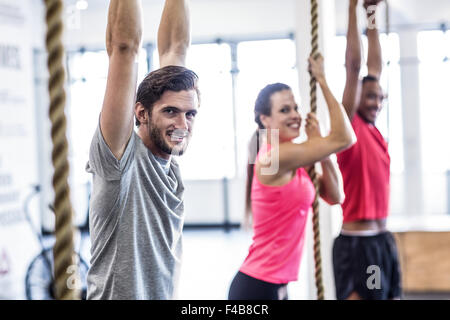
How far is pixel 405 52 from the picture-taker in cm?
313

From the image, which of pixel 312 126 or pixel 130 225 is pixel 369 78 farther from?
pixel 130 225

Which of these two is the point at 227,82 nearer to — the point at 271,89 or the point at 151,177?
the point at 271,89

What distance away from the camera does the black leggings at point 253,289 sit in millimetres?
935

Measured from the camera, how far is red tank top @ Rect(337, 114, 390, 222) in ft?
3.53

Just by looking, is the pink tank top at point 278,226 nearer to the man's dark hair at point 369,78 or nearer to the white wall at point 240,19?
the man's dark hair at point 369,78

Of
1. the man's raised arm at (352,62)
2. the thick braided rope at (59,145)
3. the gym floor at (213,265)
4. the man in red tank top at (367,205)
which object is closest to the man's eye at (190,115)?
the thick braided rope at (59,145)

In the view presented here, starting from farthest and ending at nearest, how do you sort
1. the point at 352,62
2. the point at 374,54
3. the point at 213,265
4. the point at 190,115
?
the point at 213,265 → the point at 374,54 → the point at 352,62 → the point at 190,115

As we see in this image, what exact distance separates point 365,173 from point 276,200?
270 millimetres

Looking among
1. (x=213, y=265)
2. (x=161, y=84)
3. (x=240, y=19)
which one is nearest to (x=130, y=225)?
(x=161, y=84)

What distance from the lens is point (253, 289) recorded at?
95 centimetres

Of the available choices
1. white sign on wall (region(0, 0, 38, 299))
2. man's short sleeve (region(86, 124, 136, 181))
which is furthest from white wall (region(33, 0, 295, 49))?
man's short sleeve (region(86, 124, 136, 181))

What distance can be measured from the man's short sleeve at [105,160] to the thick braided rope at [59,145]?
0.20m

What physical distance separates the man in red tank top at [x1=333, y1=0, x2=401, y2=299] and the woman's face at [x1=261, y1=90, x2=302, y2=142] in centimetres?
14
